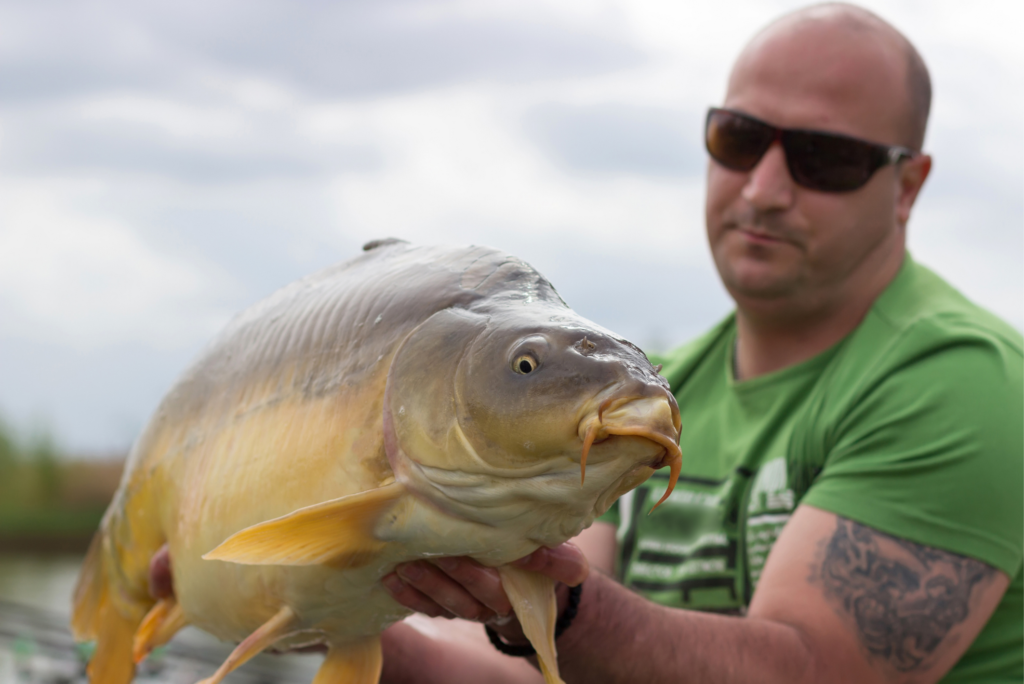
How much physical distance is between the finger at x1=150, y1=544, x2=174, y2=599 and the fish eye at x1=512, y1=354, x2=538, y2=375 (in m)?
1.14

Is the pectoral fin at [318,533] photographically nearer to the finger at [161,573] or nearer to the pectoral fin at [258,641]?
the pectoral fin at [258,641]

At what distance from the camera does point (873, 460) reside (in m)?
2.29

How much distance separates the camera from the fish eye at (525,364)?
4.17 ft

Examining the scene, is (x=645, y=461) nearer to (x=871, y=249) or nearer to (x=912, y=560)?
(x=912, y=560)

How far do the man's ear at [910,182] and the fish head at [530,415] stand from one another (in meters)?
2.00

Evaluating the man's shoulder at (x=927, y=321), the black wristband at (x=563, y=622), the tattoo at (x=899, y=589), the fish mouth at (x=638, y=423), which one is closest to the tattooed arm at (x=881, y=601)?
the tattoo at (x=899, y=589)

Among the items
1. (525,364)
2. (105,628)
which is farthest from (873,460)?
(105,628)

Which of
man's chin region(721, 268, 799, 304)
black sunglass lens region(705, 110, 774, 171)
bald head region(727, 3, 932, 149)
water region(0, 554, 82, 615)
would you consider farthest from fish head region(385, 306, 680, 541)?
water region(0, 554, 82, 615)

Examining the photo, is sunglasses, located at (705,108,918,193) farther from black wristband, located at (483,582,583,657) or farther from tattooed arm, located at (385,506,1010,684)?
black wristband, located at (483,582,583,657)

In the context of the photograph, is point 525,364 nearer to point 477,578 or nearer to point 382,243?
point 477,578

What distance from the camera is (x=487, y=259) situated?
5.12 ft

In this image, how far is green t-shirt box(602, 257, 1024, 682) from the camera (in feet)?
7.32

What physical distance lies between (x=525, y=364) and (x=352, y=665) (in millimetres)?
754

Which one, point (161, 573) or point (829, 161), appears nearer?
point (161, 573)
